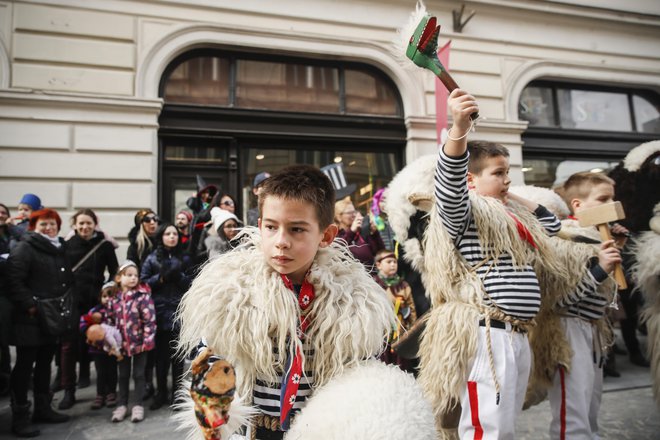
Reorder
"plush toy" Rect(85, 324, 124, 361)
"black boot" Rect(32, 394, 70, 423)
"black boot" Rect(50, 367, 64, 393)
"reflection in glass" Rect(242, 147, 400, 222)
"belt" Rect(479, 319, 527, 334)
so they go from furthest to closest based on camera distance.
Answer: "reflection in glass" Rect(242, 147, 400, 222)
"black boot" Rect(50, 367, 64, 393)
"plush toy" Rect(85, 324, 124, 361)
"black boot" Rect(32, 394, 70, 423)
"belt" Rect(479, 319, 527, 334)

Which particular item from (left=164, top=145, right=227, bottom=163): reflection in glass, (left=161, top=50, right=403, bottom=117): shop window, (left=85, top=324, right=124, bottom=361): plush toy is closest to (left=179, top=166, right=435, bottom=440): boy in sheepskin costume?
(left=85, top=324, right=124, bottom=361): plush toy

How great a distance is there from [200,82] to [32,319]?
4.46 m

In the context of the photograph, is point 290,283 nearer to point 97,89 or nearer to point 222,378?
point 222,378

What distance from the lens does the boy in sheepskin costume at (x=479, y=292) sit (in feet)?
6.93

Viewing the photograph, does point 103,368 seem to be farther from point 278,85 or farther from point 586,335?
point 278,85

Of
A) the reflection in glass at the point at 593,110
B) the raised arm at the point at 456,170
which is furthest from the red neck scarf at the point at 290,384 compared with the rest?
the reflection in glass at the point at 593,110

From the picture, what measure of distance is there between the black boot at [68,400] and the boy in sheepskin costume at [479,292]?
3759mm

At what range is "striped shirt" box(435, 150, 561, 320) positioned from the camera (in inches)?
81.7

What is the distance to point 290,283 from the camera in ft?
5.19

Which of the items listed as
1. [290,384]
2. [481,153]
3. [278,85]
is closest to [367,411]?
[290,384]

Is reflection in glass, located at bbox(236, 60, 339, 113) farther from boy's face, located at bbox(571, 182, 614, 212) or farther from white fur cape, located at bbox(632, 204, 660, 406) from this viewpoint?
white fur cape, located at bbox(632, 204, 660, 406)

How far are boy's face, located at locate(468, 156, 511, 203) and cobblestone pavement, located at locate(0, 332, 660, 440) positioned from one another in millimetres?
2213

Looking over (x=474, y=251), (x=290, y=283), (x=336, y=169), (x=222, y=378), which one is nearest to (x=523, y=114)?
(x=336, y=169)

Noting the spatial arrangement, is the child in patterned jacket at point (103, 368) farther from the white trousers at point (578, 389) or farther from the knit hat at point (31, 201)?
the white trousers at point (578, 389)
